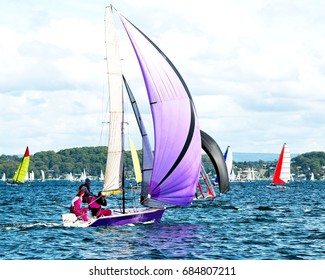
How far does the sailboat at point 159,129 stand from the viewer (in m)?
30.9

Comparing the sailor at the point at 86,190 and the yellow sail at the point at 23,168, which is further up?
the yellow sail at the point at 23,168

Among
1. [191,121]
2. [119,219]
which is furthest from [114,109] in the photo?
[119,219]

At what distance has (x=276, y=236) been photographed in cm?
3123

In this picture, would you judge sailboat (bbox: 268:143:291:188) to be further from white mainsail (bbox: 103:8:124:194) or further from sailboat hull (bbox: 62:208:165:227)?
white mainsail (bbox: 103:8:124:194)

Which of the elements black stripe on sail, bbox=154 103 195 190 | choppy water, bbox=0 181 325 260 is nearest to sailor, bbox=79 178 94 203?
choppy water, bbox=0 181 325 260

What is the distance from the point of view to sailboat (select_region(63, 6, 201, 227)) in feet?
101

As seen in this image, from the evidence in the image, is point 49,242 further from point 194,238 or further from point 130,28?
point 130,28

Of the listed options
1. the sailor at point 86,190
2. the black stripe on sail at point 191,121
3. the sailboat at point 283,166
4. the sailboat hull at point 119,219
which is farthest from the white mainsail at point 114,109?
the sailboat at point 283,166

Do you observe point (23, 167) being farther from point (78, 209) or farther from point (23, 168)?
point (78, 209)
